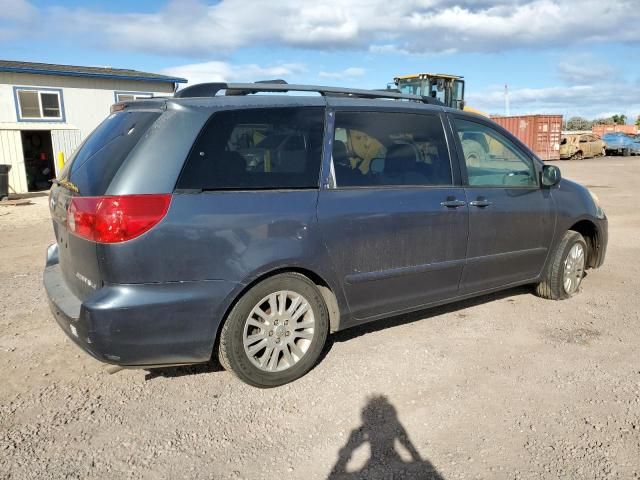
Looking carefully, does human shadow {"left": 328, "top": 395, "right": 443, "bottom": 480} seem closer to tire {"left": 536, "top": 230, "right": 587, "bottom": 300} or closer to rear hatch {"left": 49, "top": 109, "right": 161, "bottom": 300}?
rear hatch {"left": 49, "top": 109, "right": 161, "bottom": 300}

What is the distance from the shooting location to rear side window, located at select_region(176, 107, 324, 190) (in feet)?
10.2

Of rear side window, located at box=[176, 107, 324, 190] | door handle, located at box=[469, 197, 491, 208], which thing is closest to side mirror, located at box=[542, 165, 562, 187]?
door handle, located at box=[469, 197, 491, 208]

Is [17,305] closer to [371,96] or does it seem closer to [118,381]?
[118,381]

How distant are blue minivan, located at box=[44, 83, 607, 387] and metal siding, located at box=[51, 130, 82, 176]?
655 inches

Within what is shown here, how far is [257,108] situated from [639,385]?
3060 millimetres

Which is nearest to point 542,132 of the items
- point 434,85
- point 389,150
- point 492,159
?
point 434,85

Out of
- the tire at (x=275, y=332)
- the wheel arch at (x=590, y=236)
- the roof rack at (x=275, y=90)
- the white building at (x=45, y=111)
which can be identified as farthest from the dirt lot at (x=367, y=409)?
the white building at (x=45, y=111)

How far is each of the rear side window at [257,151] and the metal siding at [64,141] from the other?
17.3 meters

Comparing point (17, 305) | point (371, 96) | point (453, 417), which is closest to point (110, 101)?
point (17, 305)

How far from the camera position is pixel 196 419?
10.1ft

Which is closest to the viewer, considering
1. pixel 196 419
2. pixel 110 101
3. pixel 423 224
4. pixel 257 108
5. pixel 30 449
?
pixel 30 449

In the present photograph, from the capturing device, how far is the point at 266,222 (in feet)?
10.6

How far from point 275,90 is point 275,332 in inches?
66.3

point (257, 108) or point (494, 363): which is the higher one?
point (257, 108)
